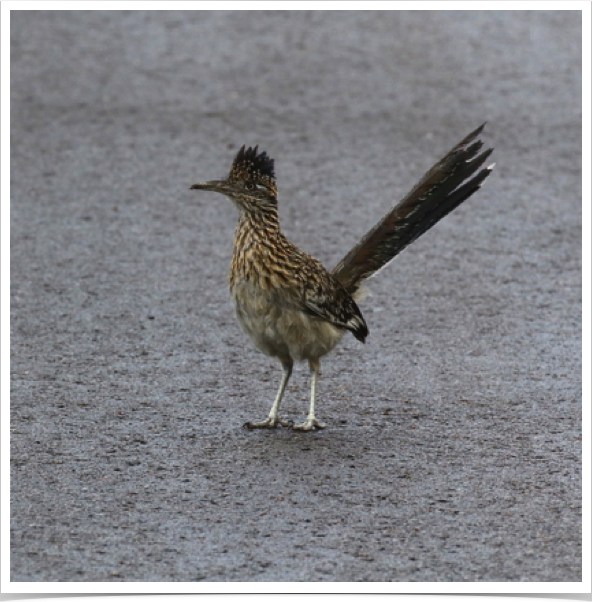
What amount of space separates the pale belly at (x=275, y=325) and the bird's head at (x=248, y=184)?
487 mm

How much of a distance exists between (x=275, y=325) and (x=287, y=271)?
295mm

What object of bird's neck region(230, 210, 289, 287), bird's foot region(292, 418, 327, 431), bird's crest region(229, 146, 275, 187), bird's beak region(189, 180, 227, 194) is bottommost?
bird's foot region(292, 418, 327, 431)

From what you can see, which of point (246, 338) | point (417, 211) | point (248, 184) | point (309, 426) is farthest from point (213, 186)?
point (246, 338)

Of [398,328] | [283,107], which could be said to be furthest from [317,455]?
[283,107]

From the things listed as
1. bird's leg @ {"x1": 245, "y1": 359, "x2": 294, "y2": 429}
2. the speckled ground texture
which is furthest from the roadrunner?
the speckled ground texture

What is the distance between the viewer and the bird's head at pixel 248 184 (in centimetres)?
634

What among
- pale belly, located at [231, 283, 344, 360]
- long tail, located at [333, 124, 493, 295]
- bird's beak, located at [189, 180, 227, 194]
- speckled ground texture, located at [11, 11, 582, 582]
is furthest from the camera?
long tail, located at [333, 124, 493, 295]

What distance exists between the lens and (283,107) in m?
13.1

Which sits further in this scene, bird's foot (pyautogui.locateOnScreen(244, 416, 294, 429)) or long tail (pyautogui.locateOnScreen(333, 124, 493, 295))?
long tail (pyautogui.locateOnScreen(333, 124, 493, 295))

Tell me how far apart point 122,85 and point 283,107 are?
203cm

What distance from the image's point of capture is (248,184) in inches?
251

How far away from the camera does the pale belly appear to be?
6.14 meters

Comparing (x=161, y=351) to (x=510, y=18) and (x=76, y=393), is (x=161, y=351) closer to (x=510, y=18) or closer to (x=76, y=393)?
(x=76, y=393)

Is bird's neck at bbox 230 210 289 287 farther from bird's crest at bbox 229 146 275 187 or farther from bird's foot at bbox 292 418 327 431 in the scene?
bird's foot at bbox 292 418 327 431
